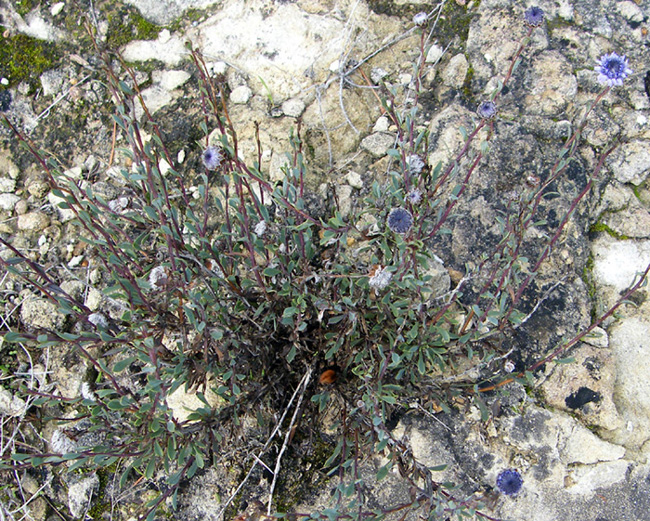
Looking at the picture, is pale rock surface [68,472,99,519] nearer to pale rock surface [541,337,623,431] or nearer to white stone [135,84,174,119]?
white stone [135,84,174,119]

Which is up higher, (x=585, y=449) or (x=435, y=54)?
(x=435, y=54)

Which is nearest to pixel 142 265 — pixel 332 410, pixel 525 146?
pixel 332 410

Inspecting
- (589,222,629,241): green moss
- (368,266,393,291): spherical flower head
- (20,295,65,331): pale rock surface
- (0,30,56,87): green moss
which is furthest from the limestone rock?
(0,30,56,87): green moss

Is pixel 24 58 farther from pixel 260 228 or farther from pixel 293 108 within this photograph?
pixel 260 228

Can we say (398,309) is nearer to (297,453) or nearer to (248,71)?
(297,453)

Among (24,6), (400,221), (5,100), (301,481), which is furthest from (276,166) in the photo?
(24,6)
